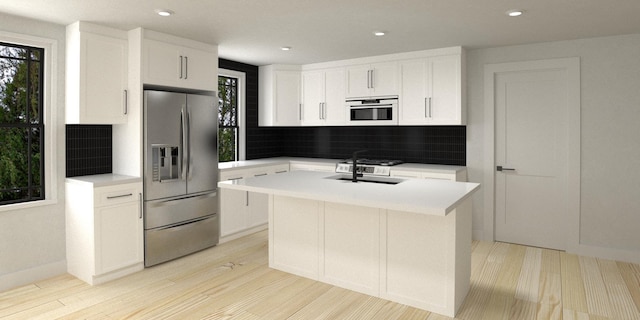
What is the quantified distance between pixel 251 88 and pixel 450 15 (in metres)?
3.19

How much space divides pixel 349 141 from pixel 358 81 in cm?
97

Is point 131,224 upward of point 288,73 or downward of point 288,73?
downward

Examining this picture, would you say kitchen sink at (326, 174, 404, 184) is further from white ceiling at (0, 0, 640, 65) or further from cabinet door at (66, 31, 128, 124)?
cabinet door at (66, 31, 128, 124)

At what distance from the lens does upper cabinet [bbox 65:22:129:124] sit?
11.9 feet

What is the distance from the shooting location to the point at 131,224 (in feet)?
12.5

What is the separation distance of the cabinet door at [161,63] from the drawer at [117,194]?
40.1 inches

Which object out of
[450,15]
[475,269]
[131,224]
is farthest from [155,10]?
[475,269]

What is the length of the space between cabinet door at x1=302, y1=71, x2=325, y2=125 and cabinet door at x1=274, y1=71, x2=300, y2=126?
0.12 m

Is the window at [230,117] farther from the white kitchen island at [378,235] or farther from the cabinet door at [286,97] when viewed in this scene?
the white kitchen island at [378,235]

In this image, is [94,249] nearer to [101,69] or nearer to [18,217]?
[18,217]

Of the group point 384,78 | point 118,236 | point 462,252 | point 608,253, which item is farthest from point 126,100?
point 608,253

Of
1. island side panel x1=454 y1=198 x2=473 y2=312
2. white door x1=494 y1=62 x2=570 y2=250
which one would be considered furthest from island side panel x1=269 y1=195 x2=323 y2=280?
white door x1=494 y1=62 x2=570 y2=250

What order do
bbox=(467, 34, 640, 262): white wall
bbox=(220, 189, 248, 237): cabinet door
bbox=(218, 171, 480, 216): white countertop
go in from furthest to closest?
bbox=(220, 189, 248, 237): cabinet door
bbox=(467, 34, 640, 262): white wall
bbox=(218, 171, 480, 216): white countertop

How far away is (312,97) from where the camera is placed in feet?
18.8
